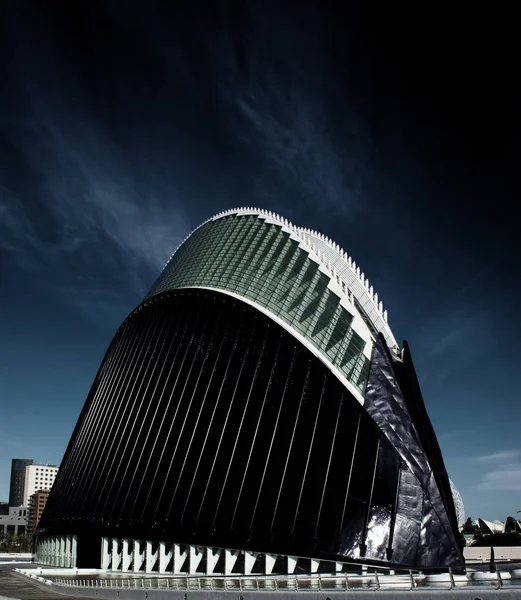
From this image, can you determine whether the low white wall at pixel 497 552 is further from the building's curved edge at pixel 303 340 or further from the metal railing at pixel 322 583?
the metal railing at pixel 322 583

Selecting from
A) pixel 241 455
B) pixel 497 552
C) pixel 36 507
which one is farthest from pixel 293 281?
pixel 36 507

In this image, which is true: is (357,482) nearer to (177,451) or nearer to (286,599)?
(286,599)

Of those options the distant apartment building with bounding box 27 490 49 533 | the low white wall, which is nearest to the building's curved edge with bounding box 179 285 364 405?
the low white wall

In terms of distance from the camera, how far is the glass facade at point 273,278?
3419 centimetres

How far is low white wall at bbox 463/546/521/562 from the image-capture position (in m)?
46.2

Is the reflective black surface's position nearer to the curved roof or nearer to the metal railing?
the curved roof

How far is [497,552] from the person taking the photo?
156 ft

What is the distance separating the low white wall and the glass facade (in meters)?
22.8

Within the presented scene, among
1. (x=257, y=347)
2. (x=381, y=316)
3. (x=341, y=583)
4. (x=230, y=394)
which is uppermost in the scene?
(x=381, y=316)

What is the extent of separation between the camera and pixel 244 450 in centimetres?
3353

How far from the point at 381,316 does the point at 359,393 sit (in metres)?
10.5

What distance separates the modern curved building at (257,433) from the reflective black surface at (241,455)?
0.10 meters

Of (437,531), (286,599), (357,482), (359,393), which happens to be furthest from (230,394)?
(286,599)

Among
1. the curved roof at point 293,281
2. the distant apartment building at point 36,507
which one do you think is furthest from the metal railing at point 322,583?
the distant apartment building at point 36,507
